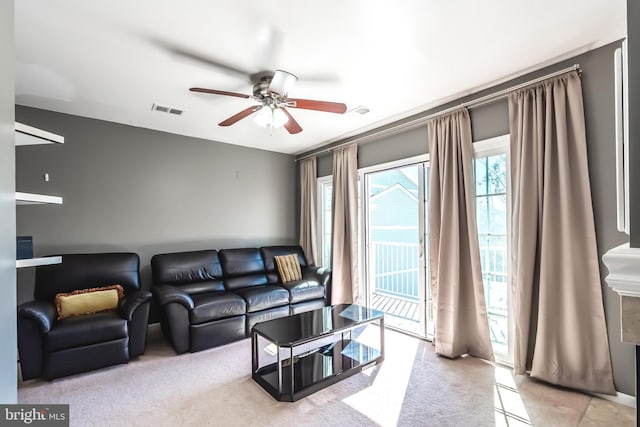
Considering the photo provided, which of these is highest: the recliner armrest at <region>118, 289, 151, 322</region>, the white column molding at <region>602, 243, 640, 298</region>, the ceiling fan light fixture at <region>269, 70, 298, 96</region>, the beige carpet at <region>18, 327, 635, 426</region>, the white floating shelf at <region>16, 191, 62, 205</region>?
the ceiling fan light fixture at <region>269, 70, 298, 96</region>

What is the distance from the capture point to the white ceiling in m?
1.79

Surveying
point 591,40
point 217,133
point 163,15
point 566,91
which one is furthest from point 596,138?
point 217,133

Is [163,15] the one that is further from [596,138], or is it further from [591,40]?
[596,138]

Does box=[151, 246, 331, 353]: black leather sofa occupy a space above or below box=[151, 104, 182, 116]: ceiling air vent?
below

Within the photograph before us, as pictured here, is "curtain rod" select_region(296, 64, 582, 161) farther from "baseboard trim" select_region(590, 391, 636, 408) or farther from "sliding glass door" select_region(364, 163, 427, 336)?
"baseboard trim" select_region(590, 391, 636, 408)

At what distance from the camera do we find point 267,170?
4.97m

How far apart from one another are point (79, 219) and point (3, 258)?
3.14 metres

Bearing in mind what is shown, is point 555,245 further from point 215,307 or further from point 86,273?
point 86,273

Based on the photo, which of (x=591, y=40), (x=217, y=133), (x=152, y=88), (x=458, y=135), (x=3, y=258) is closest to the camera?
(x=3, y=258)

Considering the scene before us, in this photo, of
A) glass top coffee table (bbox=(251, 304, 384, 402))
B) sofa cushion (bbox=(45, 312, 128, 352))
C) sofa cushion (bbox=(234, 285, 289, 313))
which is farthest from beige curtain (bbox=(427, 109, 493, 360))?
sofa cushion (bbox=(45, 312, 128, 352))

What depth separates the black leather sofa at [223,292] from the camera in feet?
10.1

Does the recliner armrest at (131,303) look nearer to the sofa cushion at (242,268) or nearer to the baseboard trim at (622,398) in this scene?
the sofa cushion at (242,268)

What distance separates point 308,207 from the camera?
4977mm

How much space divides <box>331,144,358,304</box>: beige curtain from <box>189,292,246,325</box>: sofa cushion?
1459mm
